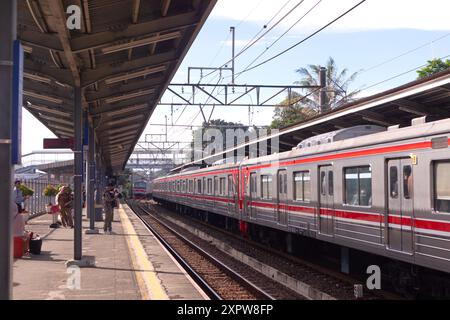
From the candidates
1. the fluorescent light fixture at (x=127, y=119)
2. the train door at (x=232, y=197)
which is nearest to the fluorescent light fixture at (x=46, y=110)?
the fluorescent light fixture at (x=127, y=119)

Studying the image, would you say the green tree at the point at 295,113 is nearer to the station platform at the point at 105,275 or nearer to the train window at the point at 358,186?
the station platform at the point at 105,275

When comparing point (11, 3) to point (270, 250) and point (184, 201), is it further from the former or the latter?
point (184, 201)

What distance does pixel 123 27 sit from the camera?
10.4 metres

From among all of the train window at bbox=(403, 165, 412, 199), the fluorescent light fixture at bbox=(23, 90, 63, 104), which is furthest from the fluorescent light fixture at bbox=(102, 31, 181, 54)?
the train window at bbox=(403, 165, 412, 199)

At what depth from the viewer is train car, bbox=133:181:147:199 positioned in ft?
237

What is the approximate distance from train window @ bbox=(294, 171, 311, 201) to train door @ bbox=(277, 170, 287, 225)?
808 millimetres

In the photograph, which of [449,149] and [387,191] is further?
[387,191]

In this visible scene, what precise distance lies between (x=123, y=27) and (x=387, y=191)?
503 cm

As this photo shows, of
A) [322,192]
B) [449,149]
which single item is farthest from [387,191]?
[322,192]

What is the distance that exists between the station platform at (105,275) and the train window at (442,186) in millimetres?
3614

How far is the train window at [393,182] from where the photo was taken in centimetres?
895

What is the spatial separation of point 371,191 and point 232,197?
1150 cm

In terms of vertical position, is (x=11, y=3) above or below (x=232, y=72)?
below

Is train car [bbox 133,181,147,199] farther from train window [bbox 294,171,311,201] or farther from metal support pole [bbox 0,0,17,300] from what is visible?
metal support pole [bbox 0,0,17,300]
